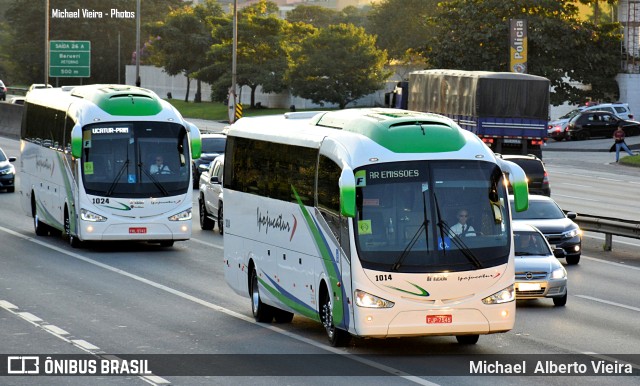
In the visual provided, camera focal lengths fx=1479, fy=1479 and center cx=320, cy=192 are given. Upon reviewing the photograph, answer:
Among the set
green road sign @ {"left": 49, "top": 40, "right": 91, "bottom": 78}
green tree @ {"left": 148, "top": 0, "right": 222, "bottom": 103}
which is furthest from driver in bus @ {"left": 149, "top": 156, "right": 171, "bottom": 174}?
green tree @ {"left": 148, "top": 0, "right": 222, "bottom": 103}

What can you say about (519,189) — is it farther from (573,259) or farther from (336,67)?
Result: (336,67)

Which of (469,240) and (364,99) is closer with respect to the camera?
(469,240)

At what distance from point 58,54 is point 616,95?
32.1 m

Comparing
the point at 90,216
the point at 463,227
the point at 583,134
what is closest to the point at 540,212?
the point at 90,216

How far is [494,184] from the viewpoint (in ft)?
55.3

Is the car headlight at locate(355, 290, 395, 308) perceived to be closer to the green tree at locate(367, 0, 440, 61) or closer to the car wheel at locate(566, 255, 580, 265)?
the car wheel at locate(566, 255, 580, 265)

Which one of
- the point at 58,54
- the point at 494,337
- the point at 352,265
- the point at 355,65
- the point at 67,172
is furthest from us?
the point at 355,65

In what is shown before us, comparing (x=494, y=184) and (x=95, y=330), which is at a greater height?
(x=494, y=184)

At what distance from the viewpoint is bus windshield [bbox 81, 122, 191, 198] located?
2938 centimetres

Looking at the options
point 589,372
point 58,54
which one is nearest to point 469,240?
point 589,372

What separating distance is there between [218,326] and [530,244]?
6148mm

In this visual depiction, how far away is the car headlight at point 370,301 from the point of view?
16.2m

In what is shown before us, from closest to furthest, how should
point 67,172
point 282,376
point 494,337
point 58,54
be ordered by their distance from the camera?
1. point 282,376
2. point 494,337
3. point 67,172
4. point 58,54

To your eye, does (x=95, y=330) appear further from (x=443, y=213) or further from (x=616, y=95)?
(x=616, y=95)
